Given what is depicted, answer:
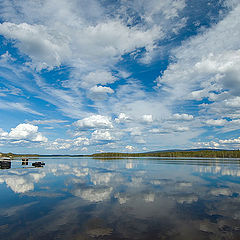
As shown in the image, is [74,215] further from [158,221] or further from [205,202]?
[205,202]

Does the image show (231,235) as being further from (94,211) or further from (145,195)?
(145,195)

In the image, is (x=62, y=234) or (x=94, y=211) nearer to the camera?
(x=62, y=234)

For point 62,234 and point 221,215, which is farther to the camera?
point 221,215

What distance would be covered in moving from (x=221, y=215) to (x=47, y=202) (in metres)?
18.1

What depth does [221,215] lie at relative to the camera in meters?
16.9

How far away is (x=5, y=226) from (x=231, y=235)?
16.1m

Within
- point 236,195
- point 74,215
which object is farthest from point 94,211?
point 236,195

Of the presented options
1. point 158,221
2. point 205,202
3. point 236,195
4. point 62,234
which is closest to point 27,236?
point 62,234

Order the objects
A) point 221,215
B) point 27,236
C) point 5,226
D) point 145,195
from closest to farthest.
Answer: point 27,236 → point 5,226 → point 221,215 → point 145,195

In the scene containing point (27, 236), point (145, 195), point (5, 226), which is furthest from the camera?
point (145, 195)

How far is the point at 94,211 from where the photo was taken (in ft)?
58.5

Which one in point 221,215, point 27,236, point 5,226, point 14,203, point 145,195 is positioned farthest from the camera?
point 145,195

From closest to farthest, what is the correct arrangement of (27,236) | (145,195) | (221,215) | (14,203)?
(27,236), (221,215), (14,203), (145,195)

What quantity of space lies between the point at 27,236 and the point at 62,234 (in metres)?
2.25
